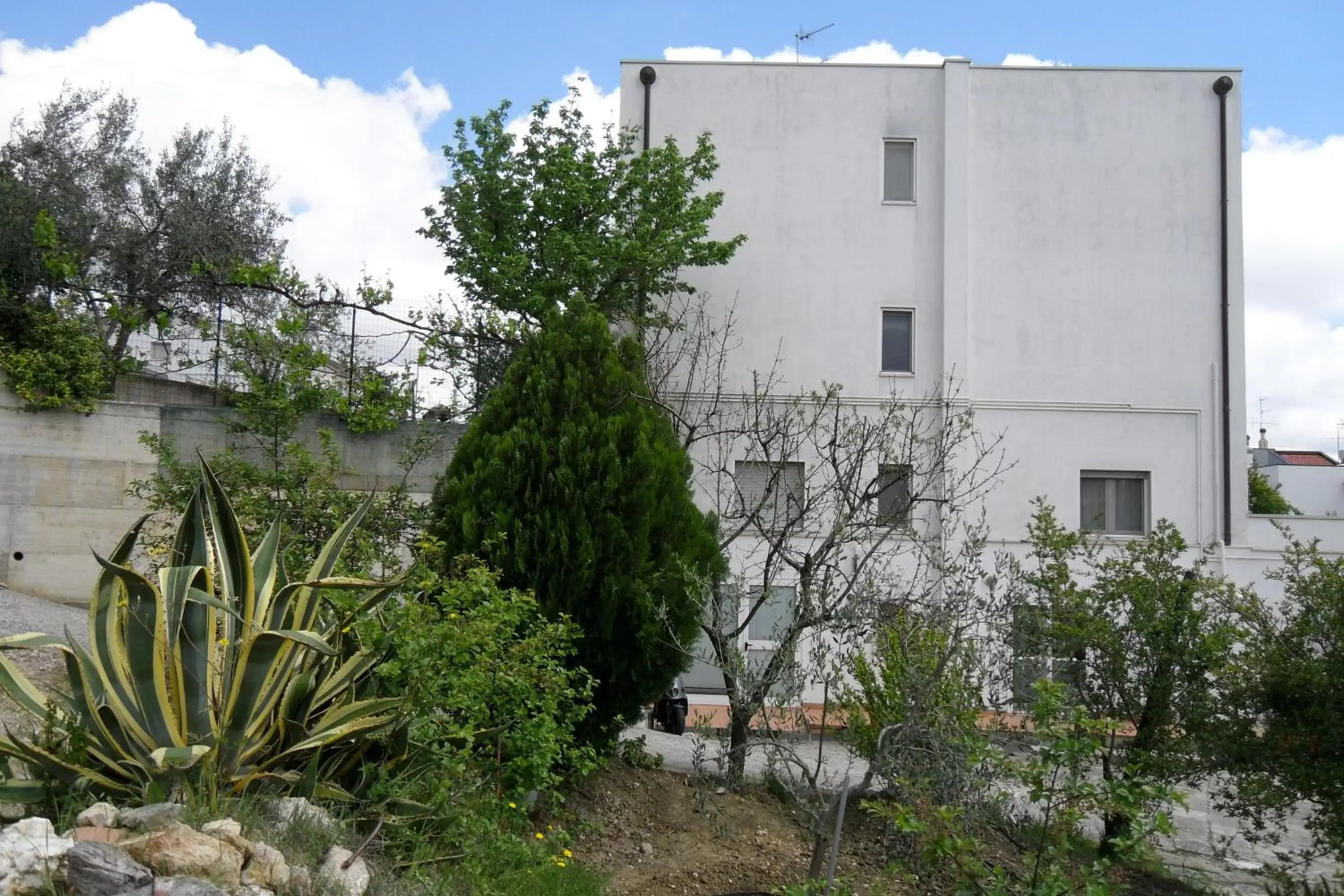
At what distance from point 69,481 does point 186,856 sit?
29.5 ft

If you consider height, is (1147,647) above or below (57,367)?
below

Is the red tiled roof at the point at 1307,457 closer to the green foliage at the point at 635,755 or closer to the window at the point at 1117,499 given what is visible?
the window at the point at 1117,499

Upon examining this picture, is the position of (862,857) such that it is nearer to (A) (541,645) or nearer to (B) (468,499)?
(A) (541,645)

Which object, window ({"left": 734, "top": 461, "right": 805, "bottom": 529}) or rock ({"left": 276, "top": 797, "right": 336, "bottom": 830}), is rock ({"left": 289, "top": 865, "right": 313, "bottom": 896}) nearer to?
rock ({"left": 276, "top": 797, "right": 336, "bottom": 830})

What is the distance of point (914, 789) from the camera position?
539cm

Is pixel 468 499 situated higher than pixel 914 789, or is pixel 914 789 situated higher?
pixel 468 499

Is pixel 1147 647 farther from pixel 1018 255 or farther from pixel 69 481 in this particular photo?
pixel 1018 255

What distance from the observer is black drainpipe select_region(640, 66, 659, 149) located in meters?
17.2

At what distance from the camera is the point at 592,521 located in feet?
24.0

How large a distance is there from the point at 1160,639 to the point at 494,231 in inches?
421

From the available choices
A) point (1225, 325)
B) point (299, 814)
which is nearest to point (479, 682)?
point (299, 814)

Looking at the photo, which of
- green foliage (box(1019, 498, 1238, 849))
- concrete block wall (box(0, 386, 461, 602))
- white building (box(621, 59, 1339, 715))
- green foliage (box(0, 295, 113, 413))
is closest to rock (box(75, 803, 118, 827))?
green foliage (box(1019, 498, 1238, 849))

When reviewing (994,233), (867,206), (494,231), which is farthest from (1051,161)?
(494,231)

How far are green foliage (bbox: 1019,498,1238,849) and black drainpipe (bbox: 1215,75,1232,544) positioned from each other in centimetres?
954
